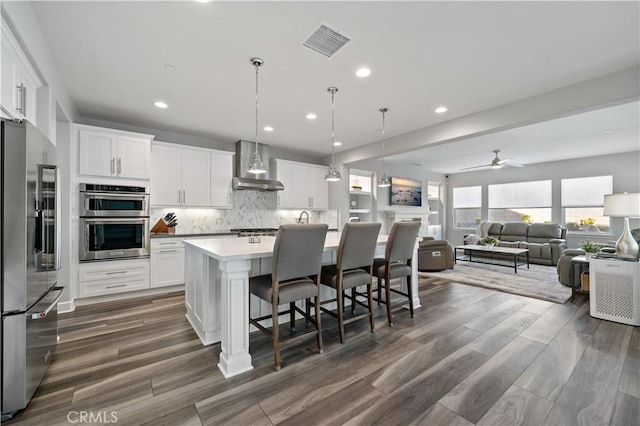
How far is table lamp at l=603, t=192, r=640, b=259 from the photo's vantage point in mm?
3057

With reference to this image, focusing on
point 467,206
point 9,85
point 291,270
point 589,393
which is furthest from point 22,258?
point 467,206

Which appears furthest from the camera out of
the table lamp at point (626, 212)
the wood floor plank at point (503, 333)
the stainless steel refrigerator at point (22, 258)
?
the table lamp at point (626, 212)

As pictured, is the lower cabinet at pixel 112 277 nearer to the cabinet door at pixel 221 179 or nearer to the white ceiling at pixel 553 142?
the cabinet door at pixel 221 179

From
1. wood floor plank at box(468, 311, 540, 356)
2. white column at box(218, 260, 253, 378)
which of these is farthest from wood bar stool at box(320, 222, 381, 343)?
wood floor plank at box(468, 311, 540, 356)

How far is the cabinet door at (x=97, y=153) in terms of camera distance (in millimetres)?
3551

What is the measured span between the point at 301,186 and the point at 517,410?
4.85 metres

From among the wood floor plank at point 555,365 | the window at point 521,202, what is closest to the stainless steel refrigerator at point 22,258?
the wood floor plank at point 555,365

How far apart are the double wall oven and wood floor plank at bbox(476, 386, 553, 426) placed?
4.24 m

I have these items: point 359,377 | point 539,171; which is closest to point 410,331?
point 359,377

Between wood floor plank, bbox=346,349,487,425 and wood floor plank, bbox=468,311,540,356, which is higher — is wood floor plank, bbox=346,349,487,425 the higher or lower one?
the lower one

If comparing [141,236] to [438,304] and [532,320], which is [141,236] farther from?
[532,320]

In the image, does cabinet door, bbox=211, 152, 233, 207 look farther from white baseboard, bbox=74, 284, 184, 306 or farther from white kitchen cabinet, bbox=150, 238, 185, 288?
white baseboard, bbox=74, 284, 184, 306

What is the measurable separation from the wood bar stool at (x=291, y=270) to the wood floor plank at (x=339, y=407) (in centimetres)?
50

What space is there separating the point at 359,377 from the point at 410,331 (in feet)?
3.24
